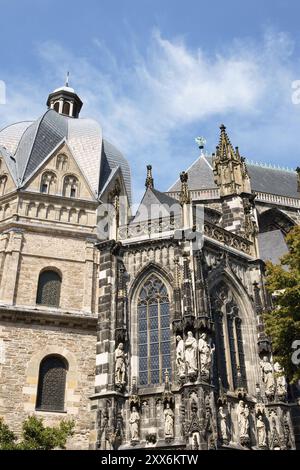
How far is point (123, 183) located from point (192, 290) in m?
11.8

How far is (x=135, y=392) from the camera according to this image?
596 inches

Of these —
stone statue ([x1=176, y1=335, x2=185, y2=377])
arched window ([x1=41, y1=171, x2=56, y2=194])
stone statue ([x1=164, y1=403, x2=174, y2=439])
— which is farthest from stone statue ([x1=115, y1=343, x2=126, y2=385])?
arched window ([x1=41, y1=171, x2=56, y2=194])

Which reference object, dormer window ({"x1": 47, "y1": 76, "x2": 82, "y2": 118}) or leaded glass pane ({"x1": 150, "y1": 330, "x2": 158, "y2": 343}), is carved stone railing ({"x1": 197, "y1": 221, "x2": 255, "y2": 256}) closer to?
leaded glass pane ({"x1": 150, "y1": 330, "x2": 158, "y2": 343})

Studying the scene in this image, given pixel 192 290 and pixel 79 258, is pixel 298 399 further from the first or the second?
pixel 79 258

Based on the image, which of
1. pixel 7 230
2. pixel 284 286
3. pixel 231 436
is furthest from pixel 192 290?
pixel 7 230

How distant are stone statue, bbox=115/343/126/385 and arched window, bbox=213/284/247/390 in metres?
2.62

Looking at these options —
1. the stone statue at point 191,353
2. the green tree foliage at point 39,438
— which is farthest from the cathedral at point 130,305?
the green tree foliage at point 39,438

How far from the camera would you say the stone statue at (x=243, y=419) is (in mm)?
15055

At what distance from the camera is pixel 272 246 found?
77.0ft

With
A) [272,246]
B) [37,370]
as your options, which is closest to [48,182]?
[37,370]

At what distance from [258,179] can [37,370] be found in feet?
54.4

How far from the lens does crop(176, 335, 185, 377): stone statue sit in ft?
48.0

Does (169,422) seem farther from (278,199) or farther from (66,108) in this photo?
(66,108)

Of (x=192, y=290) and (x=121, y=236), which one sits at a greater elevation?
(x=121, y=236)
